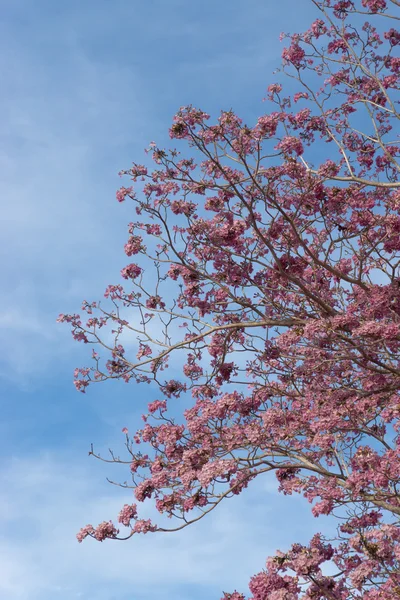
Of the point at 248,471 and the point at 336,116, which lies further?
the point at 336,116

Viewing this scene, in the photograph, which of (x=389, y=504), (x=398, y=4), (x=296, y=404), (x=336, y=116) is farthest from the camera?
(x=336, y=116)

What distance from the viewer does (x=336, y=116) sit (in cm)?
1083

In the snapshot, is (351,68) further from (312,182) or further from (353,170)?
(312,182)

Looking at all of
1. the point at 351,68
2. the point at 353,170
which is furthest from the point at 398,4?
the point at 353,170

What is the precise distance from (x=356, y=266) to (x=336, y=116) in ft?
8.83

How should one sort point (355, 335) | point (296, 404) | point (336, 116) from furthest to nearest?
1. point (336, 116)
2. point (296, 404)
3. point (355, 335)

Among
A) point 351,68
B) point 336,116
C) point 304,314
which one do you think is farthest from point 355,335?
point 351,68

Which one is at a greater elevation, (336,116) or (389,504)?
(336,116)

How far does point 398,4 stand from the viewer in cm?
1017

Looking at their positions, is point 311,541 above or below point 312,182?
below

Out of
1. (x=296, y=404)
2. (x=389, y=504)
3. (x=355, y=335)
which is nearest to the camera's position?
(x=355, y=335)

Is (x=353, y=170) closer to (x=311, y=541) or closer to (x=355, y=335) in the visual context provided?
(x=355, y=335)

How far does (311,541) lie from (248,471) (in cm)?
106

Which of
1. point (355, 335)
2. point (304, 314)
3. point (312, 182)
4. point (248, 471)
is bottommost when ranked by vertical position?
point (248, 471)
